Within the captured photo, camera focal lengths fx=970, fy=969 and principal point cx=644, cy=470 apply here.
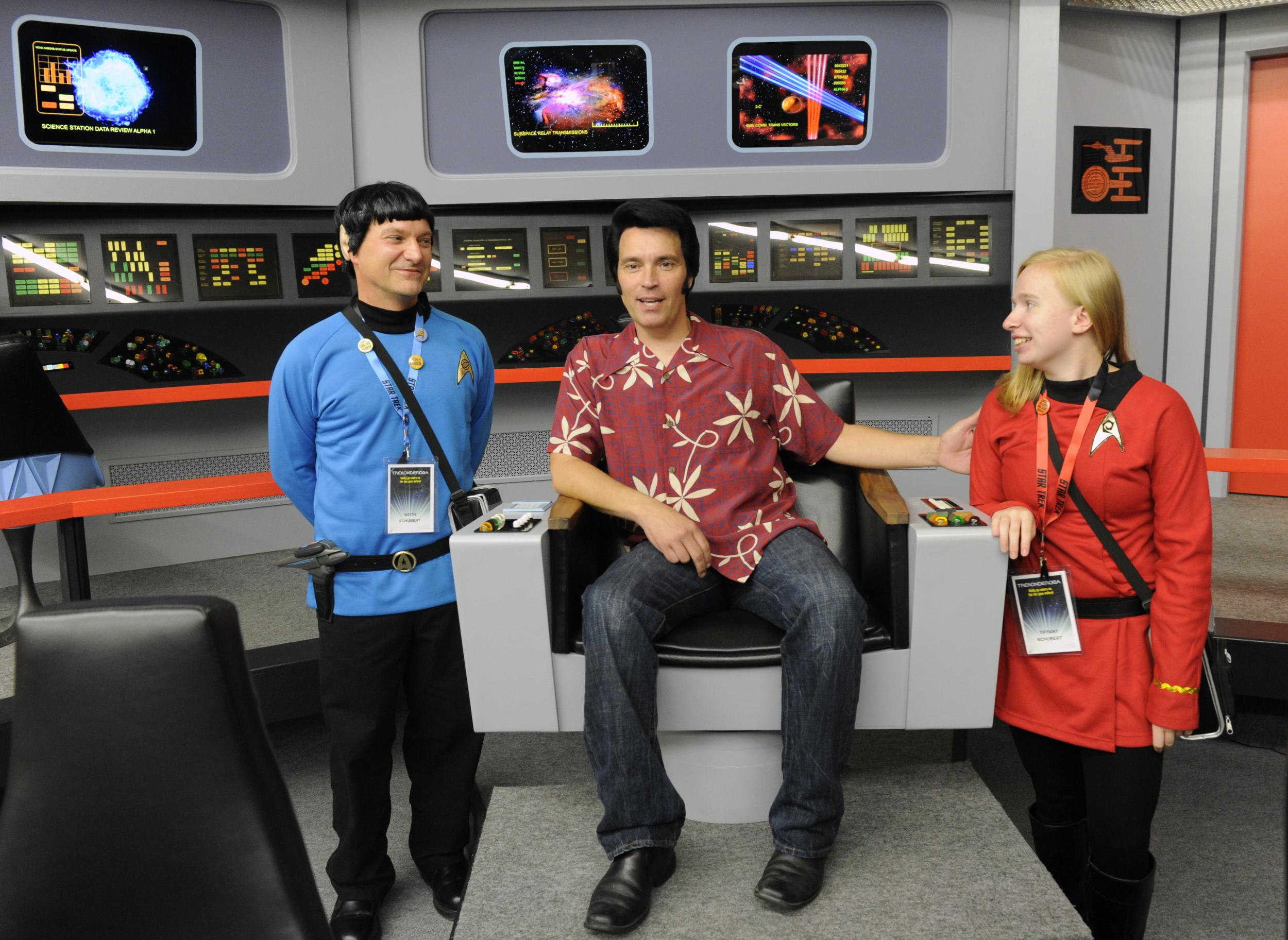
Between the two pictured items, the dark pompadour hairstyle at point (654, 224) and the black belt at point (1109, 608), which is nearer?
the black belt at point (1109, 608)

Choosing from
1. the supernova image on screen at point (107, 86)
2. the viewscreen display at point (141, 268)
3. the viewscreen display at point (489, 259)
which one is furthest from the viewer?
the viewscreen display at point (489, 259)

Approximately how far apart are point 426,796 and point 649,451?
82cm

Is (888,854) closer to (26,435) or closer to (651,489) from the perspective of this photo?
(651,489)

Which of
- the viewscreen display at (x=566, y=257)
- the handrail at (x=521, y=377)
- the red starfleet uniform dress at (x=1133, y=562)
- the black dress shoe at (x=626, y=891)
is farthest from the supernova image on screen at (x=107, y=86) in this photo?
the red starfleet uniform dress at (x=1133, y=562)

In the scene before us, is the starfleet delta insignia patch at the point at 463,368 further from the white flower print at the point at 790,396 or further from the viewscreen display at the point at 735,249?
the viewscreen display at the point at 735,249

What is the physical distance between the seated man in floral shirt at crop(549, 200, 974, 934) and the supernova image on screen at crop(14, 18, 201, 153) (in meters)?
Result: 1.84

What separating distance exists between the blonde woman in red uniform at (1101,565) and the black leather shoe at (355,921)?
4.05 ft

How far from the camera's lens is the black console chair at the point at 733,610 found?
1701mm

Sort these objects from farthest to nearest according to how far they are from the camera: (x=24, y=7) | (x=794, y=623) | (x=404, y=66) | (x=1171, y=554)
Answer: (x=404, y=66) < (x=24, y=7) < (x=794, y=623) < (x=1171, y=554)

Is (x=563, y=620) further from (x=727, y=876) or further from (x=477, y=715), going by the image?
(x=727, y=876)

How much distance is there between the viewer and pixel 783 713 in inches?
64.2

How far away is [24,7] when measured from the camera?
107 inches

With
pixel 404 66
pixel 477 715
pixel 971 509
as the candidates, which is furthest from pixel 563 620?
pixel 404 66

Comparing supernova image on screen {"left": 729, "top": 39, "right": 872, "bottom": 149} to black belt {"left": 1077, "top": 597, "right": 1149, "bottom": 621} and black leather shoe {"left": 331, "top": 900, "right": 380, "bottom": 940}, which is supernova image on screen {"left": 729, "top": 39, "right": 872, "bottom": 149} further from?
black leather shoe {"left": 331, "top": 900, "right": 380, "bottom": 940}
